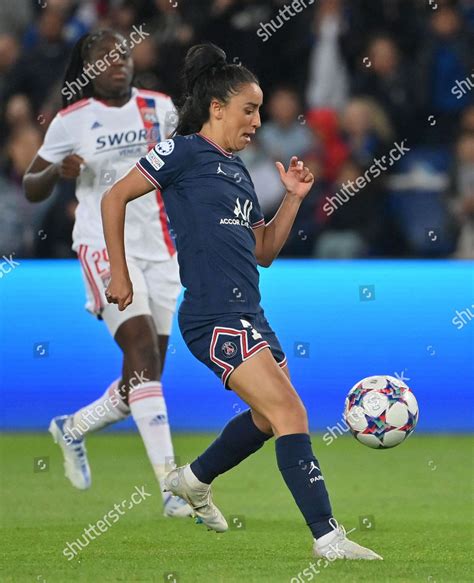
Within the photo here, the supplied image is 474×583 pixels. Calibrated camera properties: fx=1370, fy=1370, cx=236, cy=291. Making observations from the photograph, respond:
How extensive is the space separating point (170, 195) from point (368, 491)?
10.1 feet

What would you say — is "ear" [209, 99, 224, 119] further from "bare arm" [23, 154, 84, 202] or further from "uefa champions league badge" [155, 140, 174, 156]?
"bare arm" [23, 154, 84, 202]

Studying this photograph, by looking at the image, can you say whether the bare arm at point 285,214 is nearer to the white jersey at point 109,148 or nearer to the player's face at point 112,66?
the white jersey at point 109,148

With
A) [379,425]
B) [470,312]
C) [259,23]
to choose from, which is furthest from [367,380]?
[259,23]

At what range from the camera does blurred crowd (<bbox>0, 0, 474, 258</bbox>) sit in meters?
11.5

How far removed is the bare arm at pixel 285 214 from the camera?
573cm

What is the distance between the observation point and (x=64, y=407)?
1032cm

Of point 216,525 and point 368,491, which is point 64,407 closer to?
point 368,491

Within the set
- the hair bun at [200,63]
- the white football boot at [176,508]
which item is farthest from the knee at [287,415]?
the white football boot at [176,508]

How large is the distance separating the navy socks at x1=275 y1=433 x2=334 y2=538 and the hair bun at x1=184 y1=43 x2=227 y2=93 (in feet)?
5.12

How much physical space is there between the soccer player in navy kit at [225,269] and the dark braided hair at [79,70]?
5.94 ft

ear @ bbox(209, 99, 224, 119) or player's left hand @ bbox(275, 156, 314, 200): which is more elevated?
ear @ bbox(209, 99, 224, 119)

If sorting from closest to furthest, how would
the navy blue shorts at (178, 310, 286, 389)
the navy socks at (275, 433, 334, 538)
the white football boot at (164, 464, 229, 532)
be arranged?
the navy socks at (275, 433, 334, 538) → the navy blue shorts at (178, 310, 286, 389) → the white football boot at (164, 464, 229, 532)

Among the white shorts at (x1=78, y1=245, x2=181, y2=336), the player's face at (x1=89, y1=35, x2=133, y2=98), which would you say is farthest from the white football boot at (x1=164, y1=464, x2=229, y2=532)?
the player's face at (x1=89, y1=35, x2=133, y2=98)

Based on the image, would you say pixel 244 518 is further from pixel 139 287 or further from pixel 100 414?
pixel 139 287
